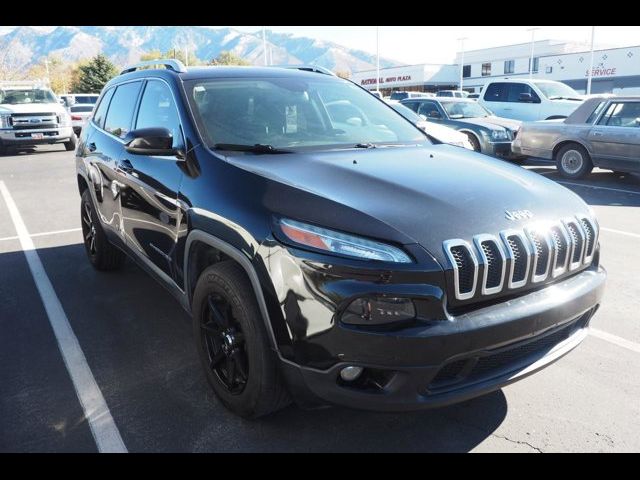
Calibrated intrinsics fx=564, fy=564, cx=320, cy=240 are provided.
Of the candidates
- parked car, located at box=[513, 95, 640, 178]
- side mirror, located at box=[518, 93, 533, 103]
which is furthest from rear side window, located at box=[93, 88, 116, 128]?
side mirror, located at box=[518, 93, 533, 103]

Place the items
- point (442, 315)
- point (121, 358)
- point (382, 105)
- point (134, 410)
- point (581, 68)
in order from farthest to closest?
point (581, 68), point (382, 105), point (121, 358), point (134, 410), point (442, 315)

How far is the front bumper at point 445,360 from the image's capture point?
7.14 ft

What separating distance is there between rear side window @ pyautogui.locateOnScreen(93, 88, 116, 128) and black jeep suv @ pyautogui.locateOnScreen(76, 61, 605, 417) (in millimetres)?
1535

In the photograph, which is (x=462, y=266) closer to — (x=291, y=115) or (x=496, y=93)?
(x=291, y=115)

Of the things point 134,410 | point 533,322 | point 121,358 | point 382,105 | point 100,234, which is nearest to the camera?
point 533,322

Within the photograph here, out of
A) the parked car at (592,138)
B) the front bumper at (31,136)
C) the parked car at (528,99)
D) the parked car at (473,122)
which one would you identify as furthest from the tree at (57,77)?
the parked car at (592,138)

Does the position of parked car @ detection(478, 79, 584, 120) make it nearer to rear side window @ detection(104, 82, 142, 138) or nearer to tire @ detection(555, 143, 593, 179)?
tire @ detection(555, 143, 593, 179)

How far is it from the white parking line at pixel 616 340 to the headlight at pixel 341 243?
7.12 ft

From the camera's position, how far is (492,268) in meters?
2.33
